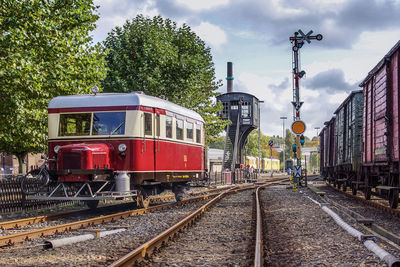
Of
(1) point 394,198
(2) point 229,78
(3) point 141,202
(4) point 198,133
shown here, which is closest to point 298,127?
(4) point 198,133

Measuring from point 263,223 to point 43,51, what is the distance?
32.2ft

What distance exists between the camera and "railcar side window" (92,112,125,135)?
40.1 ft

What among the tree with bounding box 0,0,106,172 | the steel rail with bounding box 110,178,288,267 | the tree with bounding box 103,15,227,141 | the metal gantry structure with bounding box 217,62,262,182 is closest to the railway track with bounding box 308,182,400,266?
the steel rail with bounding box 110,178,288,267

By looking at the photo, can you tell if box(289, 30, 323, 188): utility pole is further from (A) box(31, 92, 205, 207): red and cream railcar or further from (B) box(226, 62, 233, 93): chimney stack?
(B) box(226, 62, 233, 93): chimney stack

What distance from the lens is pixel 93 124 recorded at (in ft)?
40.8

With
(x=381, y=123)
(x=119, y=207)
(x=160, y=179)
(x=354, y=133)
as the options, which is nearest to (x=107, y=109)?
(x=160, y=179)

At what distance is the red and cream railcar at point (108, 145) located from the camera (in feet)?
37.6

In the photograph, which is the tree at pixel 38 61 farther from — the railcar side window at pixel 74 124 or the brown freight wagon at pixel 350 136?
the brown freight wagon at pixel 350 136

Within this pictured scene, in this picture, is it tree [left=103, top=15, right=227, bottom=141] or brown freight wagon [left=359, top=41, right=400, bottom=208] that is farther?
tree [left=103, top=15, right=227, bottom=141]

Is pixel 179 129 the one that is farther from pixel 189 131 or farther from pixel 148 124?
pixel 148 124

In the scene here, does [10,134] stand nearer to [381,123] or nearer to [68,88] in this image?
[68,88]

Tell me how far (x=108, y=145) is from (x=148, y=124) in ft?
Answer: 4.17

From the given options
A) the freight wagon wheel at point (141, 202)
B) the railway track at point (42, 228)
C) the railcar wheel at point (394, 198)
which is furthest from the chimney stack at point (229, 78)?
the railway track at point (42, 228)

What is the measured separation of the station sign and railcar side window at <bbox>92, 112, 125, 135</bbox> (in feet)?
35.0
